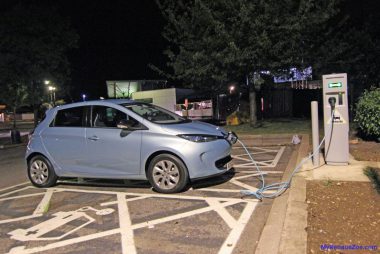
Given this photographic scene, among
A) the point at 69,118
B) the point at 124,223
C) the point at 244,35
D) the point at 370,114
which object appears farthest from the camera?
the point at 244,35

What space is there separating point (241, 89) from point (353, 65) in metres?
5.34

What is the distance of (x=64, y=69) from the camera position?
86.1 feet

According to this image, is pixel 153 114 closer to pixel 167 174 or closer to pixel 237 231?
pixel 167 174

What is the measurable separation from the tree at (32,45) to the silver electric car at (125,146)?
16040 millimetres

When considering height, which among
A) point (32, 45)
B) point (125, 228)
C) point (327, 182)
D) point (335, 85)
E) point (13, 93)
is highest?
point (32, 45)

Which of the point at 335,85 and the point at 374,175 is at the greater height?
the point at 335,85

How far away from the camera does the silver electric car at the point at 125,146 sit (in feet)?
22.5

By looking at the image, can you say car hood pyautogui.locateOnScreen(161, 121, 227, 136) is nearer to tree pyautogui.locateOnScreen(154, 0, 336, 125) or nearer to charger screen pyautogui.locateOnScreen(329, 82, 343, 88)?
charger screen pyautogui.locateOnScreen(329, 82, 343, 88)

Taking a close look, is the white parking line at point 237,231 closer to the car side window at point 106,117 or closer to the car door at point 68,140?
the car side window at point 106,117

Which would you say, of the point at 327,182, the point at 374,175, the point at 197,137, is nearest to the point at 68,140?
the point at 197,137

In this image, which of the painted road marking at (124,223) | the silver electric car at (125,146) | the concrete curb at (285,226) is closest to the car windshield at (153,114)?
the silver electric car at (125,146)

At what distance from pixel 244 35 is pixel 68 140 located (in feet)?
27.0

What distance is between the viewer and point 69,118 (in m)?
8.06

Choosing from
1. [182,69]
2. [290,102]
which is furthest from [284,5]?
[290,102]
